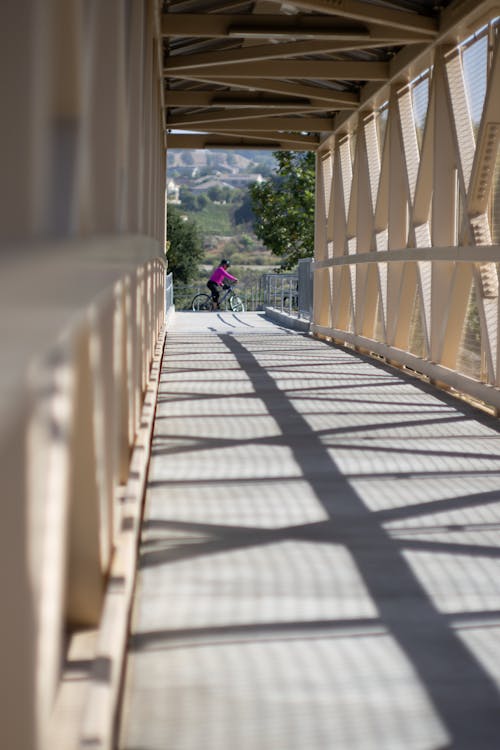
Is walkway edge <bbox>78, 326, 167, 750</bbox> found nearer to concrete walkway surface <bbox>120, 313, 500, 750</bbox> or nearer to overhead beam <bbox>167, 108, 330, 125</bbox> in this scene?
concrete walkway surface <bbox>120, 313, 500, 750</bbox>

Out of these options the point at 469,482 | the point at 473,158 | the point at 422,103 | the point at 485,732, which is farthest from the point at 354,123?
the point at 485,732

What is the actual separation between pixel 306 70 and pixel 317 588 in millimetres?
8258

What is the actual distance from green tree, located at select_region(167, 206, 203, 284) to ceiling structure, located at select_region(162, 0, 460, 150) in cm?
3202

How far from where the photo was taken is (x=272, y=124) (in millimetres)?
14414

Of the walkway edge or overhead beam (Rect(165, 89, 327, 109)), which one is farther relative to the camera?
overhead beam (Rect(165, 89, 327, 109))

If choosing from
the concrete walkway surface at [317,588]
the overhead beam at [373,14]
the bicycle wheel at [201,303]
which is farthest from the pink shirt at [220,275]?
the concrete walkway surface at [317,588]

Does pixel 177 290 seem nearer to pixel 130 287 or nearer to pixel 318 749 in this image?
pixel 130 287

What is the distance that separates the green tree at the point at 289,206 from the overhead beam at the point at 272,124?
19.5 meters

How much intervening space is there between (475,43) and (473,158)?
1.00 metres

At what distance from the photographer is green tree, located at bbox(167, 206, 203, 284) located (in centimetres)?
4674

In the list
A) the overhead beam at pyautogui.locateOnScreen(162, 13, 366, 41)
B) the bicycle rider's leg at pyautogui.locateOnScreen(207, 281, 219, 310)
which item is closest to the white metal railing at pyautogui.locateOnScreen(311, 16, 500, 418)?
the overhead beam at pyautogui.locateOnScreen(162, 13, 366, 41)

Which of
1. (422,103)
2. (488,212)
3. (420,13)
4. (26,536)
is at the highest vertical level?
(420,13)

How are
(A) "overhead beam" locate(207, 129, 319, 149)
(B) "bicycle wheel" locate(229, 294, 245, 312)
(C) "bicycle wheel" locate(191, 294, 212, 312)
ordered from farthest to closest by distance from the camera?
1. (C) "bicycle wheel" locate(191, 294, 212, 312)
2. (B) "bicycle wheel" locate(229, 294, 245, 312)
3. (A) "overhead beam" locate(207, 129, 319, 149)

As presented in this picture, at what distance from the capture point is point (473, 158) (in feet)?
25.1
